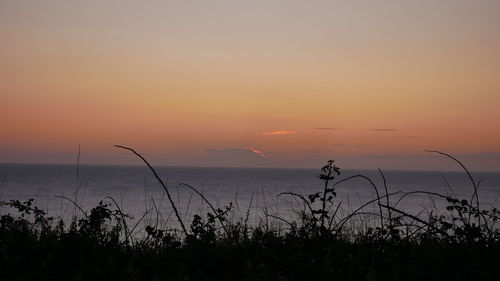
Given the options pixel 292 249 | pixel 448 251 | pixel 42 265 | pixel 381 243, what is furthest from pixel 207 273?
pixel 448 251

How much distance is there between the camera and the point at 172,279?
20.3 feet

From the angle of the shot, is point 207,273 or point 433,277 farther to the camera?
point 207,273

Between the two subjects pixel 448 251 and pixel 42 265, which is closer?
pixel 42 265

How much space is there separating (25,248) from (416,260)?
5708mm

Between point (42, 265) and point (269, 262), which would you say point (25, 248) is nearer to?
point (42, 265)

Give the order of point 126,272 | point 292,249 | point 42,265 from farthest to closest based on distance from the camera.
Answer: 1. point 292,249
2. point 42,265
3. point 126,272

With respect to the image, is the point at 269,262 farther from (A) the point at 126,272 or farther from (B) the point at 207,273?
(A) the point at 126,272

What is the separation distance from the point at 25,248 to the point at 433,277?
19.0 ft

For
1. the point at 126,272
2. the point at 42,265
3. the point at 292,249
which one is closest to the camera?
the point at 126,272

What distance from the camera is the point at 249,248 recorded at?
7.66 m

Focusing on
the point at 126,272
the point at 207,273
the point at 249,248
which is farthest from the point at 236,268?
the point at 126,272

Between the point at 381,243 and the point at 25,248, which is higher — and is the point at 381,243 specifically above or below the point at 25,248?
above

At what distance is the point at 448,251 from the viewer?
728cm

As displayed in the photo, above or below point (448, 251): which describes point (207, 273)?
below
